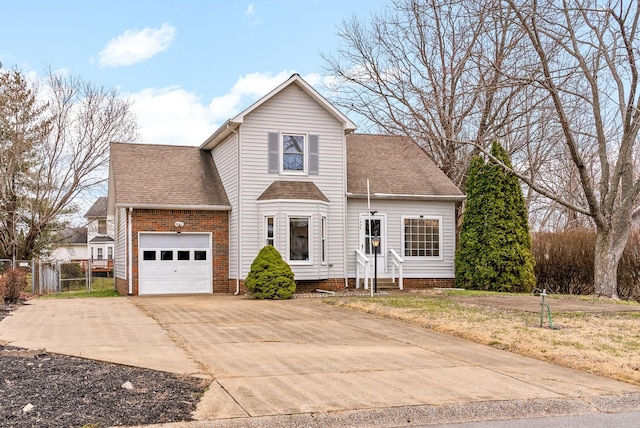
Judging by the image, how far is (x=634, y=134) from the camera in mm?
20828

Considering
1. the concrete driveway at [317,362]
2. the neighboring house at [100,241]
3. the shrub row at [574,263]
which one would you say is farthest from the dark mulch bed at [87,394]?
the neighboring house at [100,241]

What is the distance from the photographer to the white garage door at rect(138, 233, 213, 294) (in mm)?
22234

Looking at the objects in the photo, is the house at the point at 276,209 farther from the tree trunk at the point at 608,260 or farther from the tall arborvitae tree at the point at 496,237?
the tree trunk at the point at 608,260

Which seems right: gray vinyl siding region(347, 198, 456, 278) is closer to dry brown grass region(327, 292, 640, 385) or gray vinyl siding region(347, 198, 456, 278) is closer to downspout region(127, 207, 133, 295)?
dry brown grass region(327, 292, 640, 385)

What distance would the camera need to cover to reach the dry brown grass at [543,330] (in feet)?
31.8

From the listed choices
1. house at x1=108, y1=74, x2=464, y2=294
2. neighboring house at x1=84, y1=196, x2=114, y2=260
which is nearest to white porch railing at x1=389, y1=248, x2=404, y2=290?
house at x1=108, y1=74, x2=464, y2=294

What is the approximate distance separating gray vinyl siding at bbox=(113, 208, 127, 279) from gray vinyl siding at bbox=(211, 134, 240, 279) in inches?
135

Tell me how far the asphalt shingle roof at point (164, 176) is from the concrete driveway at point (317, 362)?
7060 mm

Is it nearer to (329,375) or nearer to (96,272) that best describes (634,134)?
(329,375)

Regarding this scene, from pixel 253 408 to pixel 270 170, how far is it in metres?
15.8

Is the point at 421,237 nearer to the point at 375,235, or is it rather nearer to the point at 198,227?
the point at 375,235

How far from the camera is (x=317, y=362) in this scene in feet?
30.9

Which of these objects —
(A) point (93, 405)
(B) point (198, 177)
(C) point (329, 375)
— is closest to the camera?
(A) point (93, 405)

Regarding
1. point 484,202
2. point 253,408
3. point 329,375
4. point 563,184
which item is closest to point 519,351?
point 329,375
